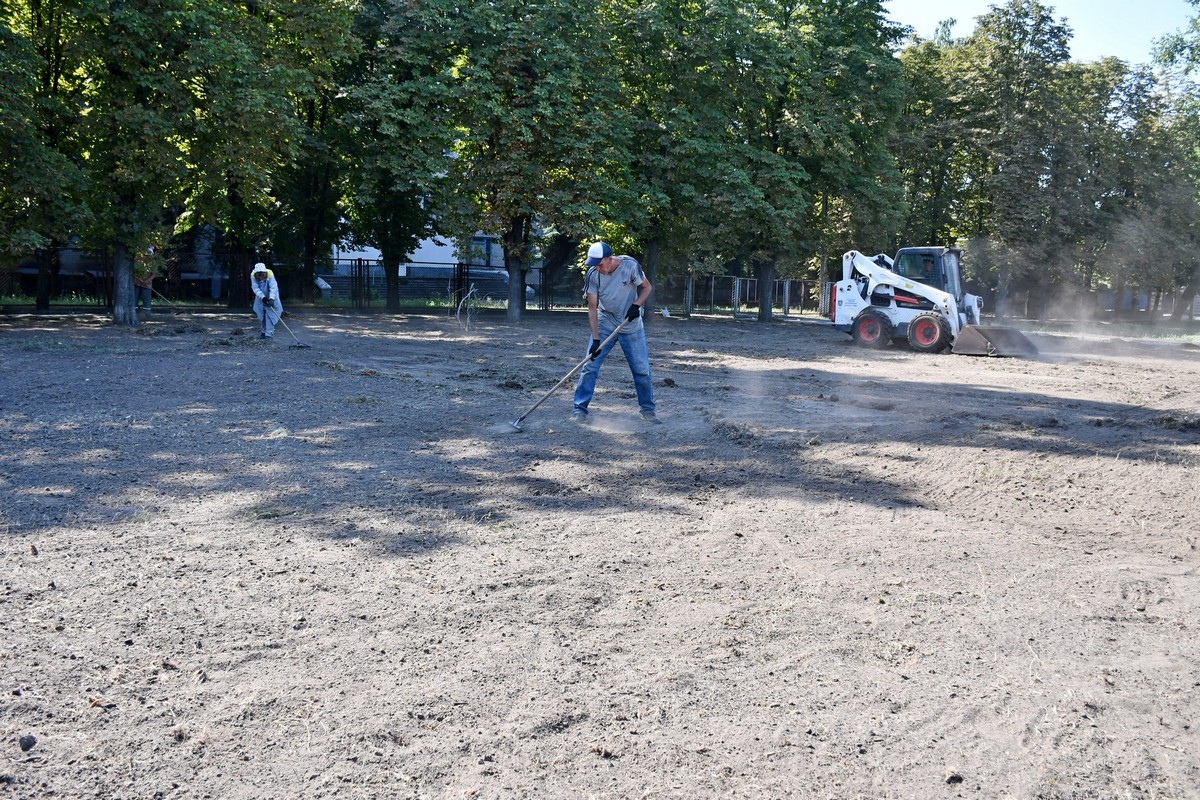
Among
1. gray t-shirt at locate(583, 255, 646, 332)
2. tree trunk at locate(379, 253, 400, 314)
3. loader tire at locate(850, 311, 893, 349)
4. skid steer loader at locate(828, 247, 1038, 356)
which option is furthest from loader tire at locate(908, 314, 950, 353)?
tree trunk at locate(379, 253, 400, 314)

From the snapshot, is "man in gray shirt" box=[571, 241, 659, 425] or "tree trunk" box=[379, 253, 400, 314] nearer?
"man in gray shirt" box=[571, 241, 659, 425]

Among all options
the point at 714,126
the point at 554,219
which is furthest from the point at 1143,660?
the point at 714,126

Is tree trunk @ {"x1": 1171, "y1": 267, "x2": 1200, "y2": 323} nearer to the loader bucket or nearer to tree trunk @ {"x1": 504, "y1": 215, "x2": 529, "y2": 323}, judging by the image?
the loader bucket

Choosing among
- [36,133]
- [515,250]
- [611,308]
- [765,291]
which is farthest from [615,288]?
[765,291]

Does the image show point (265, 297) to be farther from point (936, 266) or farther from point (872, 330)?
point (936, 266)

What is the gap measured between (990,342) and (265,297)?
613 inches

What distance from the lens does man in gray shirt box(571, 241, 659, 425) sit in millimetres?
10727

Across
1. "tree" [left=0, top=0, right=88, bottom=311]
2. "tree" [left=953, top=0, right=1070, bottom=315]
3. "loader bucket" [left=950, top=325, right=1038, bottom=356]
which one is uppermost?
"tree" [left=953, top=0, right=1070, bottom=315]

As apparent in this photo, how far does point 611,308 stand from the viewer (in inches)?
427

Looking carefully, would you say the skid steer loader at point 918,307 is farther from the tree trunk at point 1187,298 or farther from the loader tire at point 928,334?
the tree trunk at point 1187,298

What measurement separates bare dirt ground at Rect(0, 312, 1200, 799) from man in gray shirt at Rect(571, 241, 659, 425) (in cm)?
67

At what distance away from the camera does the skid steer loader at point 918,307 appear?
22375 mm

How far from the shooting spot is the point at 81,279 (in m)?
36.5

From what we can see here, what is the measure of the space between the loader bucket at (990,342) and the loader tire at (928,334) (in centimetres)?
33
